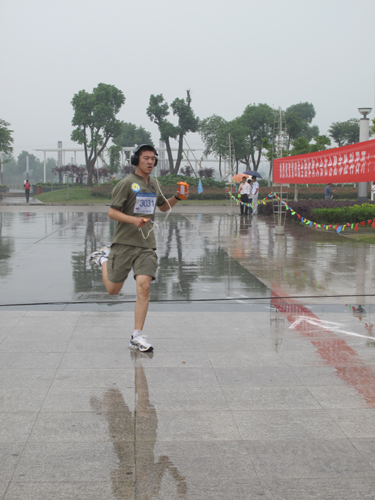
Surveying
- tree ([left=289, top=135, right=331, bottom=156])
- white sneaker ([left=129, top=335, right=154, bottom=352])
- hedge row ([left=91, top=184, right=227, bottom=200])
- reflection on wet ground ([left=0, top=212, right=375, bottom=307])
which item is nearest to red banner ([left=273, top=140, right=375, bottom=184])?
reflection on wet ground ([left=0, top=212, right=375, bottom=307])

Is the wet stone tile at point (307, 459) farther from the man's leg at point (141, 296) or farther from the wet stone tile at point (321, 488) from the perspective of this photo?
the man's leg at point (141, 296)

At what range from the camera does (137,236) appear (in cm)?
511

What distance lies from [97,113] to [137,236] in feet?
148

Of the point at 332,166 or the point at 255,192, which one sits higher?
the point at 332,166

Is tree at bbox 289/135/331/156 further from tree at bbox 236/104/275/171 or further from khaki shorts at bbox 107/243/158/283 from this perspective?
khaki shorts at bbox 107/243/158/283

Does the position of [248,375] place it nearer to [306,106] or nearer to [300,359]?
[300,359]

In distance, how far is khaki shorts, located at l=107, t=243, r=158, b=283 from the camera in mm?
5016

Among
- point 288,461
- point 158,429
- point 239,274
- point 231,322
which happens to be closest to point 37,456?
point 158,429

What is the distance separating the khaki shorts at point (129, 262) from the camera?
197 inches

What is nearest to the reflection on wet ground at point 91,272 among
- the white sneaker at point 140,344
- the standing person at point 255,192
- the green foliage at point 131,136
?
the white sneaker at point 140,344

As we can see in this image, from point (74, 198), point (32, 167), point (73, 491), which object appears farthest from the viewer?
point (32, 167)

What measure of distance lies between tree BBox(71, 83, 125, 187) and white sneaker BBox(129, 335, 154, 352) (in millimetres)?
45443

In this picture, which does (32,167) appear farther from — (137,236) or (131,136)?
(137,236)

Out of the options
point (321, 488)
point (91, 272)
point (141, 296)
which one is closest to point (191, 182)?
point (91, 272)
